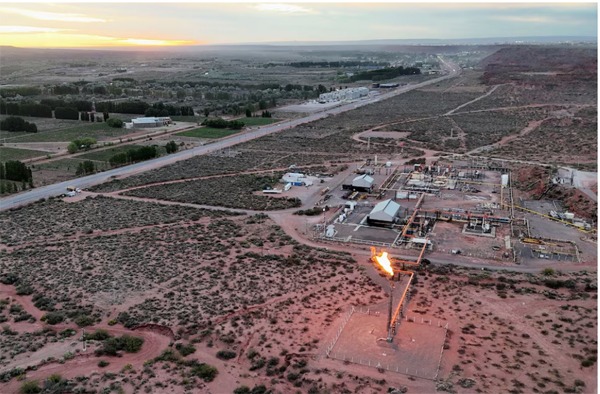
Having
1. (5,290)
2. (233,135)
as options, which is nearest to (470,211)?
(5,290)

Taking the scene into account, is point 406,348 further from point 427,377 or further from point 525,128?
point 525,128

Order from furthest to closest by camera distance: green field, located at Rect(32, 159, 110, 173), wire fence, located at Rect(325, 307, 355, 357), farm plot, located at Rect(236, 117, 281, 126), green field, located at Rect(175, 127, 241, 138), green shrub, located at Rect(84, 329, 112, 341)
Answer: farm plot, located at Rect(236, 117, 281, 126) < green field, located at Rect(175, 127, 241, 138) < green field, located at Rect(32, 159, 110, 173) < green shrub, located at Rect(84, 329, 112, 341) < wire fence, located at Rect(325, 307, 355, 357)

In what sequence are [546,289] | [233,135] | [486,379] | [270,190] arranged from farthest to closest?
[233,135]
[270,190]
[546,289]
[486,379]

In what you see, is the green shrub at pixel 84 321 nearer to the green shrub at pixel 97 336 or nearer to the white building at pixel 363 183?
the green shrub at pixel 97 336

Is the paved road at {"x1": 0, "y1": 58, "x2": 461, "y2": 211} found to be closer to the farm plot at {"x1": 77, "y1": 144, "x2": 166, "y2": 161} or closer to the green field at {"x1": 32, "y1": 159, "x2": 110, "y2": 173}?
the green field at {"x1": 32, "y1": 159, "x2": 110, "y2": 173}

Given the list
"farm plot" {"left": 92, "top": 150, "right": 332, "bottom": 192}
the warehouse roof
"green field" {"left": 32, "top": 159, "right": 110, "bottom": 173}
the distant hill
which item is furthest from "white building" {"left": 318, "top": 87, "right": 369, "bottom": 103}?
the warehouse roof
